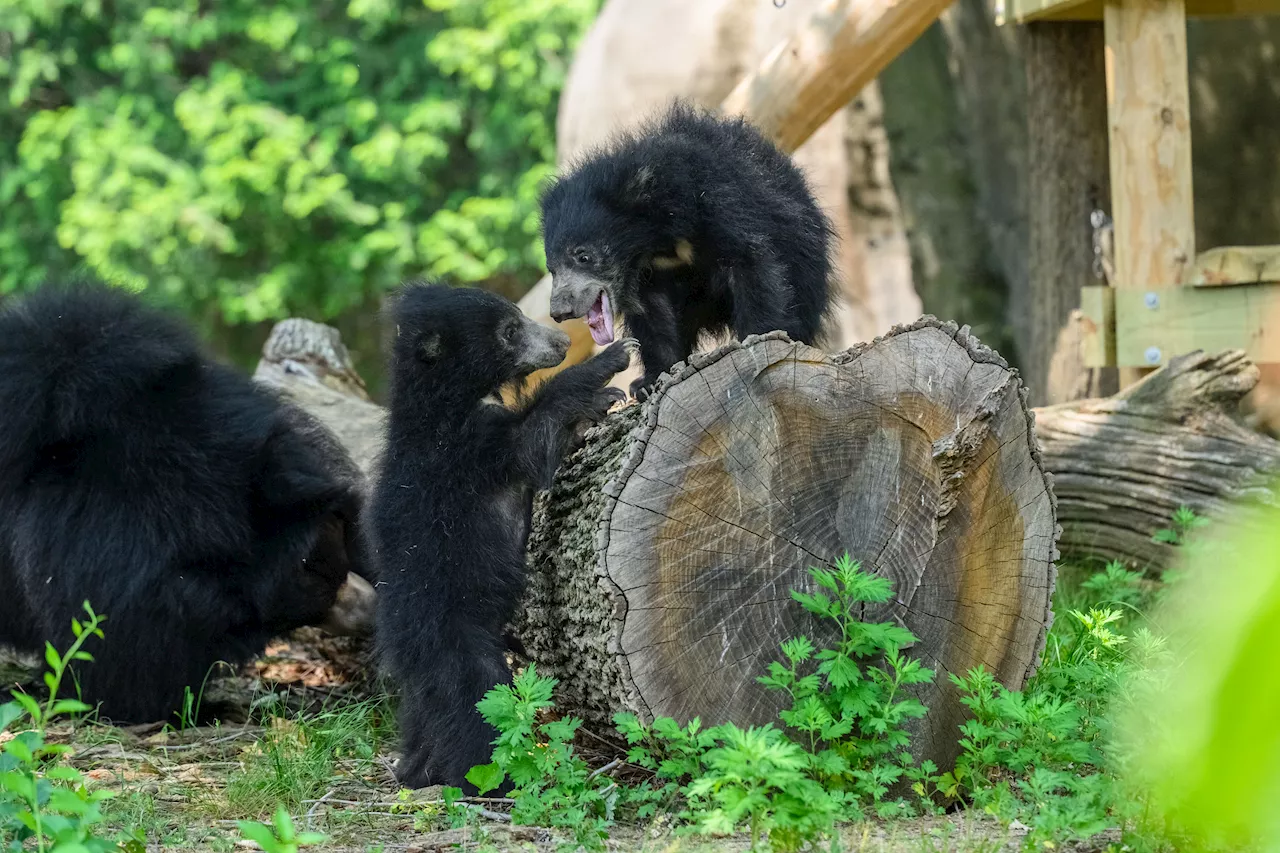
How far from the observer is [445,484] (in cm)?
331

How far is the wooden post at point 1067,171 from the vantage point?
21.2ft

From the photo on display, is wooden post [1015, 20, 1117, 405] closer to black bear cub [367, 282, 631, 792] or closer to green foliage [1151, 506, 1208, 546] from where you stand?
green foliage [1151, 506, 1208, 546]

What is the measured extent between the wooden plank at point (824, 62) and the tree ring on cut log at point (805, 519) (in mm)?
3154

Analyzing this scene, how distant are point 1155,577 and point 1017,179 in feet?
16.0

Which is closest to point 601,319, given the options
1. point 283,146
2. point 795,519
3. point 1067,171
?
point 795,519

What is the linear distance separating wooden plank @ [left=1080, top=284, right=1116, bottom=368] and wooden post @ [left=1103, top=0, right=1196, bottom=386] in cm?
6

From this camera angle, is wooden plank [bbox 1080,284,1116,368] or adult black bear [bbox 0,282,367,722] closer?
adult black bear [bbox 0,282,367,722]

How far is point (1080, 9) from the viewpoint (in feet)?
19.8

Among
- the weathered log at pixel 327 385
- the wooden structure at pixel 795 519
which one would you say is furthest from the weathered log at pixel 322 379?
the wooden structure at pixel 795 519

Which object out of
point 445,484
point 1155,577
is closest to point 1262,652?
point 445,484

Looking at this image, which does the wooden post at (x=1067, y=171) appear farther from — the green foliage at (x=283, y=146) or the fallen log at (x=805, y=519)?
the green foliage at (x=283, y=146)

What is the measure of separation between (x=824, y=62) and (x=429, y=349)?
3.27 meters

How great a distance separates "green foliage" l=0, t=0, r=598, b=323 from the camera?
41.7 feet

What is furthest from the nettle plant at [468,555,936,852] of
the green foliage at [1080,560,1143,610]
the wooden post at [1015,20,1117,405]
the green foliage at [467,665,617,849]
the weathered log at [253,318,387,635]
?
the wooden post at [1015,20,1117,405]
